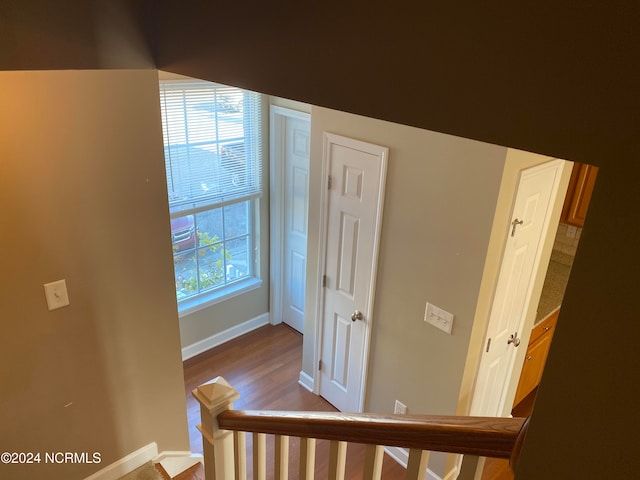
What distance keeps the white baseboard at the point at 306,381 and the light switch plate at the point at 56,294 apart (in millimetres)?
2222

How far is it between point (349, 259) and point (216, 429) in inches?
72.5

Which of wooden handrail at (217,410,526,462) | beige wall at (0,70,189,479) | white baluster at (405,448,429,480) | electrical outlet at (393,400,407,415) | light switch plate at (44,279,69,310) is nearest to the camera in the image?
wooden handrail at (217,410,526,462)

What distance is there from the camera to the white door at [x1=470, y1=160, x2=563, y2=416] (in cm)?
240

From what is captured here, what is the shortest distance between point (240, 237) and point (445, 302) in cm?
229

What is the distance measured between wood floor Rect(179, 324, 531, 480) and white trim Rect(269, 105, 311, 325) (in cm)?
34

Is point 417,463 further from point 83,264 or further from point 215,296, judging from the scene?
point 215,296

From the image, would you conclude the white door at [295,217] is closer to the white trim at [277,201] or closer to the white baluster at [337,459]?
the white trim at [277,201]

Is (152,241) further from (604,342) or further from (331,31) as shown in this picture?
(604,342)

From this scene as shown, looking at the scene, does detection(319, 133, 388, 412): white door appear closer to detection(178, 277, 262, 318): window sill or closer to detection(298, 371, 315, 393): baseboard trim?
detection(298, 371, 315, 393): baseboard trim

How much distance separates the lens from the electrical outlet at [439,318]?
257 centimetres

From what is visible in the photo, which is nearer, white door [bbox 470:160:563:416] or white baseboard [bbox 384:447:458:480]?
white door [bbox 470:160:563:416]

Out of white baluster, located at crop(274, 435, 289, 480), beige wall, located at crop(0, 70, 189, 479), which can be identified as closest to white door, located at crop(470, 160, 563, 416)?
white baluster, located at crop(274, 435, 289, 480)

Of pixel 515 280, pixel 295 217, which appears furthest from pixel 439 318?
pixel 295 217

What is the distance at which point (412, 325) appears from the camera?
279 centimetres
